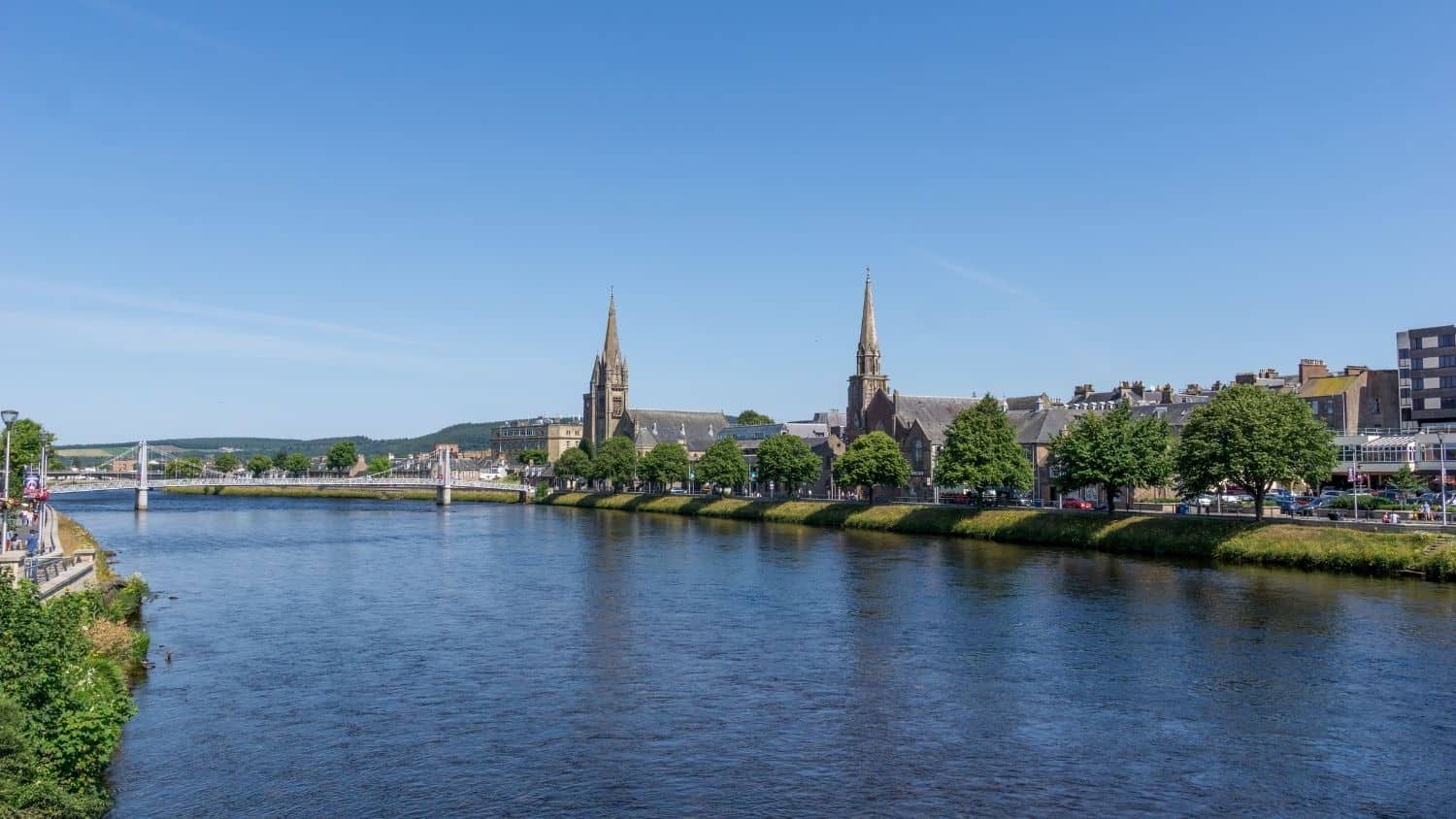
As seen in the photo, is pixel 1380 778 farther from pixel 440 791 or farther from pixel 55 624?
pixel 55 624

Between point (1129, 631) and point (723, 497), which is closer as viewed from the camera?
point (1129, 631)

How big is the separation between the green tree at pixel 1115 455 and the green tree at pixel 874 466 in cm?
3056

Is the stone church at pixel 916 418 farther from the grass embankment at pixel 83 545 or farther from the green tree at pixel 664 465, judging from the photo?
the grass embankment at pixel 83 545

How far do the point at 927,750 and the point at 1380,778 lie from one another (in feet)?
37.8

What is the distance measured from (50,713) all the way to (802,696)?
22026mm

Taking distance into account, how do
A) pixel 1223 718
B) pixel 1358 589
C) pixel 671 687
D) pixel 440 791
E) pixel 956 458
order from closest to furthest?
pixel 440 791, pixel 1223 718, pixel 671 687, pixel 1358 589, pixel 956 458

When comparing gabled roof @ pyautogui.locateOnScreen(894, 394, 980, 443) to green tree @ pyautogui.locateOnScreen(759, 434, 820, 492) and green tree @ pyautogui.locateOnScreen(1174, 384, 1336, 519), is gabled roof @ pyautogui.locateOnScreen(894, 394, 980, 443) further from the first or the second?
green tree @ pyautogui.locateOnScreen(1174, 384, 1336, 519)

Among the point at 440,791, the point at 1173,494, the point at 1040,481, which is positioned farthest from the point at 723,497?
the point at 440,791

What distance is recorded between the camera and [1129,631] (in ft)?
153

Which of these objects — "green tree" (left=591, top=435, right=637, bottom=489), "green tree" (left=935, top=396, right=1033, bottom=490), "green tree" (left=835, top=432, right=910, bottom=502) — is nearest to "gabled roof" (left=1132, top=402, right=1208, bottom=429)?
"green tree" (left=935, top=396, right=1033, bottom=490)

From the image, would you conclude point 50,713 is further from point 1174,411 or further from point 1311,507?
point 1174,411

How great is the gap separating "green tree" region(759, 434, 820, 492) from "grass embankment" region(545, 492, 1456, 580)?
11505mm

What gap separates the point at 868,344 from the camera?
157625mm

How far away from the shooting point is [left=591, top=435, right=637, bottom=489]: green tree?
180875 mm
